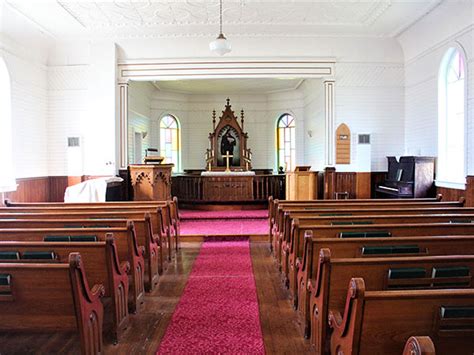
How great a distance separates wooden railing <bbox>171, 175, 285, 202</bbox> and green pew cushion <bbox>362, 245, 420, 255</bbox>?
700 cm

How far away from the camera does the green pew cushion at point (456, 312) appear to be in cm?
164

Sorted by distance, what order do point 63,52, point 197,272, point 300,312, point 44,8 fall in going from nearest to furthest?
point 300,312, point 197,272, point 44,8, point 63,52

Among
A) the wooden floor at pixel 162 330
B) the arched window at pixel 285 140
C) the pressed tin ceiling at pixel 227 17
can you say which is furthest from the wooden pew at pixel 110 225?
the arched window at pixel 285 140

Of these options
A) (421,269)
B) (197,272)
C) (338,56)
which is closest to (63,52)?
(338,56)

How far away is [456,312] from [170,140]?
1318 cm

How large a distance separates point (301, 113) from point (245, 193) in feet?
16.8

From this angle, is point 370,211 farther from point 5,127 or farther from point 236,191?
point 5,127

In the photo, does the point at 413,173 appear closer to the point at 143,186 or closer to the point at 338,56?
the point at 338,56

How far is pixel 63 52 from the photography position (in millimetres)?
9430

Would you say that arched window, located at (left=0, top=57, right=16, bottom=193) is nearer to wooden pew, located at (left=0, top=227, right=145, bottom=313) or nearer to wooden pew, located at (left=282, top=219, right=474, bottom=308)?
wooden pew, located at (left=0, top=227, right=145, bottom=313)

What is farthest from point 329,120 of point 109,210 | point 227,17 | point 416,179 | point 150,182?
point 109,210

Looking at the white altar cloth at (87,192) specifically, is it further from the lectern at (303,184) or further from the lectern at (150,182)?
the lectern at (303,184)

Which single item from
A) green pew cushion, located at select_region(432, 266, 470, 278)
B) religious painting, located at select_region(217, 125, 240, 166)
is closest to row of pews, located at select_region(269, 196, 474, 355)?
green pew cushion, located at select_region(432, 266, 470, 278)

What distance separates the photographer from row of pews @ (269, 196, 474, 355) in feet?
5.44
